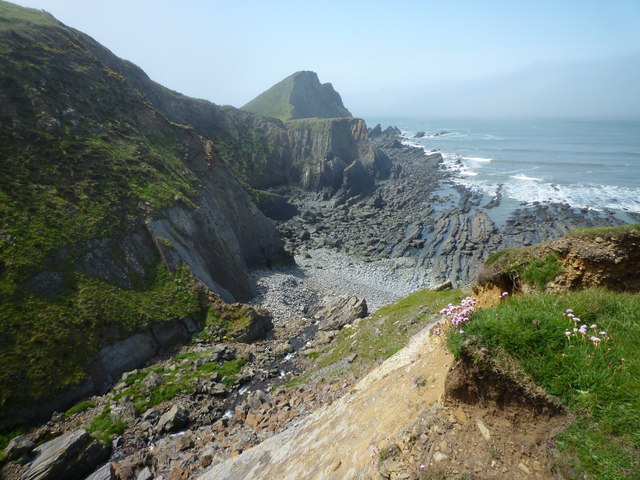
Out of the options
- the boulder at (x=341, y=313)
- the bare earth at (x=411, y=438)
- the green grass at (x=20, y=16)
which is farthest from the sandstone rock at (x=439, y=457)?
the green grass at (x=20, y=16)

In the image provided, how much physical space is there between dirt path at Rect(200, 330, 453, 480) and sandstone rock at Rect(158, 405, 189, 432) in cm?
667

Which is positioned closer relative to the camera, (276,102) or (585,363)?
(585,363)

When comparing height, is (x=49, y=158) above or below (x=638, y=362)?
above

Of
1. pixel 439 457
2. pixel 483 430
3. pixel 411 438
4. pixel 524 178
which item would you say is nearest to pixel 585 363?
pixel 483 430

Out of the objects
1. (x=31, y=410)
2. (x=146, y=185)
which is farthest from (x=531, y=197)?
(x=31, y=410)

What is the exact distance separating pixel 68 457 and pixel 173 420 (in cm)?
432

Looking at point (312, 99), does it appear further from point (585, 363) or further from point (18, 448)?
point (585, 363)

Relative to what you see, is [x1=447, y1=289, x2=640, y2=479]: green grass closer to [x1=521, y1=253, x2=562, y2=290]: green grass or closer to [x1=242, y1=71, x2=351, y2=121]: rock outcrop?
[x1=521, y1=253, x2=562, y2=290]: green grass

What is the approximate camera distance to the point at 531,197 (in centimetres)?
7175

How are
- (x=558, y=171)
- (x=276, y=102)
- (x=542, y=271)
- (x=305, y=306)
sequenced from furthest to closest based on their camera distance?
(x=276, y=102)
(x=558, y=171)
(x=305, y=306)
(x=542, y=271)

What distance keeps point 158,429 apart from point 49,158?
24.2 m

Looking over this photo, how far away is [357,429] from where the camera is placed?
8.97 m

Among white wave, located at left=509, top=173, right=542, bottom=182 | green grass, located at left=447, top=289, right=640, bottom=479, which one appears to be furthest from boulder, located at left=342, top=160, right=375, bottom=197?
green grass, located at left=447, top=289, right=640, bottom=479

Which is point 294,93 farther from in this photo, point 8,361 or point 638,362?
point 638,362
